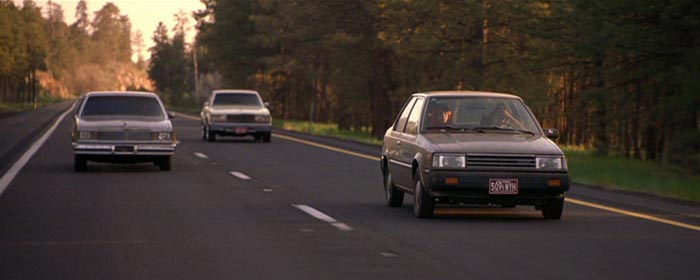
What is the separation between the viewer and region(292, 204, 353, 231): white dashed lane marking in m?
14.1

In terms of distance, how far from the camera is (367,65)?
56688 millimetres

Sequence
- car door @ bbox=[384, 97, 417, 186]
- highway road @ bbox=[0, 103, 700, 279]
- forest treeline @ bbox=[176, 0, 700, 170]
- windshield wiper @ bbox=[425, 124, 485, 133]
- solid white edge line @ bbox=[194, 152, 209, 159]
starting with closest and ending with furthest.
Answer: highway road @ bbox=[0, 103, 700, 279], windshield wiper @ bbox=[425, 124, 485, 133], car door @ bbox=[384, 97, 417, 186], forest treeline @ bbox=[176, 0, 700, 170], solid white edge line @ bbox=[194, 152, 209, 159]

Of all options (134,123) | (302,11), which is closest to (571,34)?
(134,123)

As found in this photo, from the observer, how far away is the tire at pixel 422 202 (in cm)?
1492

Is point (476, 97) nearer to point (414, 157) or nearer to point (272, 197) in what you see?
point (414, 157)

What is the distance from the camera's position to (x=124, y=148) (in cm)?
2462

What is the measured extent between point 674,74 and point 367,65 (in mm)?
32979

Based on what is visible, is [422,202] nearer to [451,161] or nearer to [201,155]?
[451,161]

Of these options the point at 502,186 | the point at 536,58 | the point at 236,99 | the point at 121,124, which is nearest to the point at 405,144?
the point at 502,186

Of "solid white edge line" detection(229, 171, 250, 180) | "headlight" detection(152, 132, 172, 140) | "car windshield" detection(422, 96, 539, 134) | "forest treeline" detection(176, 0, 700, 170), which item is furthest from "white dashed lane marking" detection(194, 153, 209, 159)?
"car windshield" detection(422, 96, 539, 134)

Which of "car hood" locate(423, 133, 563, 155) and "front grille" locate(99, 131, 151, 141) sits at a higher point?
"car hood" locate(423, 133, 563, 155)

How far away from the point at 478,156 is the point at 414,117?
1.86 m

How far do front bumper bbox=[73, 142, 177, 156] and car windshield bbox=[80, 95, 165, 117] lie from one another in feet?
4.48

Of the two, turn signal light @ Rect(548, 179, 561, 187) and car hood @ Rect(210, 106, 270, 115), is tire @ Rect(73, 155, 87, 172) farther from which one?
car hood @ Rect(210, 106, 270, 115)
